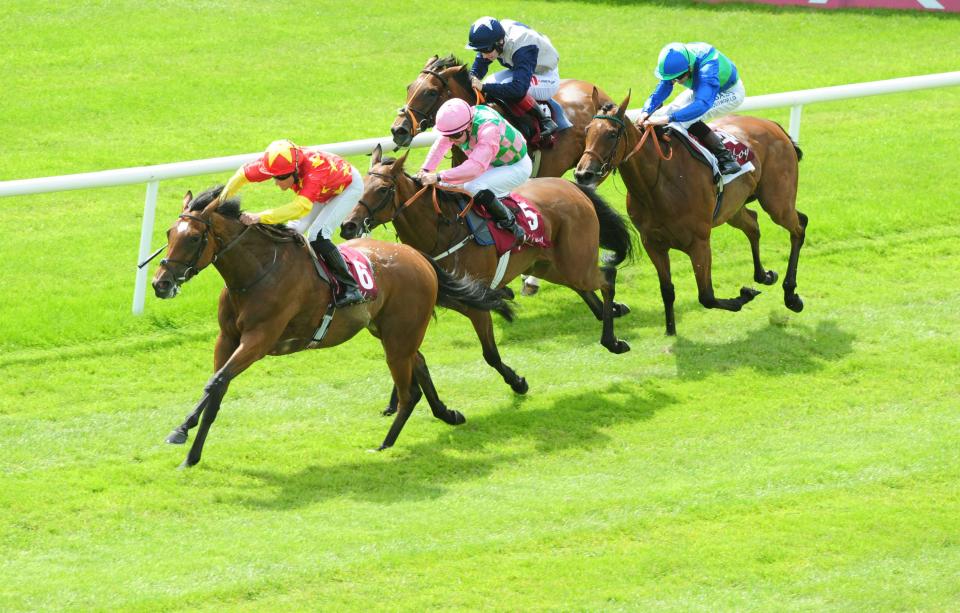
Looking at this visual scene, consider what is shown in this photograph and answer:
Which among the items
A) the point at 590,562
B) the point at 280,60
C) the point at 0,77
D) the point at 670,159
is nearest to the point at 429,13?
the point at 280,60

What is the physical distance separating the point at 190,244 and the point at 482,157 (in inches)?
92.6

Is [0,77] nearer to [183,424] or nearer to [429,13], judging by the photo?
[429,13]

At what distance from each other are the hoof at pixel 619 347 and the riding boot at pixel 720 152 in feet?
4.75

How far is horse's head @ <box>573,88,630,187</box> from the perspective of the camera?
10.3 metres

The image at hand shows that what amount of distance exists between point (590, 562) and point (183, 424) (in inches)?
98.3

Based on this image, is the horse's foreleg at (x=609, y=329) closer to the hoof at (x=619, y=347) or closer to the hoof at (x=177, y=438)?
the hoof at (x=619, y=347)

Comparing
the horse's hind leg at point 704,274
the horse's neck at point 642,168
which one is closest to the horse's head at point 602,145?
the horse's neck at point 642,168

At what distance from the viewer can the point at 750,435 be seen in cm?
939

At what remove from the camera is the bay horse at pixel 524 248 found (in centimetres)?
964

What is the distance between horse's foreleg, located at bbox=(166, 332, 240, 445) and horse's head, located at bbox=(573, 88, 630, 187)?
8.99ft

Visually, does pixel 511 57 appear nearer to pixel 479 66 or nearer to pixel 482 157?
pixel 479 66

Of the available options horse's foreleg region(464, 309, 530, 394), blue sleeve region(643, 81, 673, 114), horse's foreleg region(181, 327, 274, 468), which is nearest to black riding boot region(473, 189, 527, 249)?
horse's foreleg region(464, 309, 530, 394)

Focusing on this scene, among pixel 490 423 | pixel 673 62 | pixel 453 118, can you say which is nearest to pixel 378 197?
pixel 453 118

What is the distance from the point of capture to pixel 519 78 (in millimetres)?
11492
